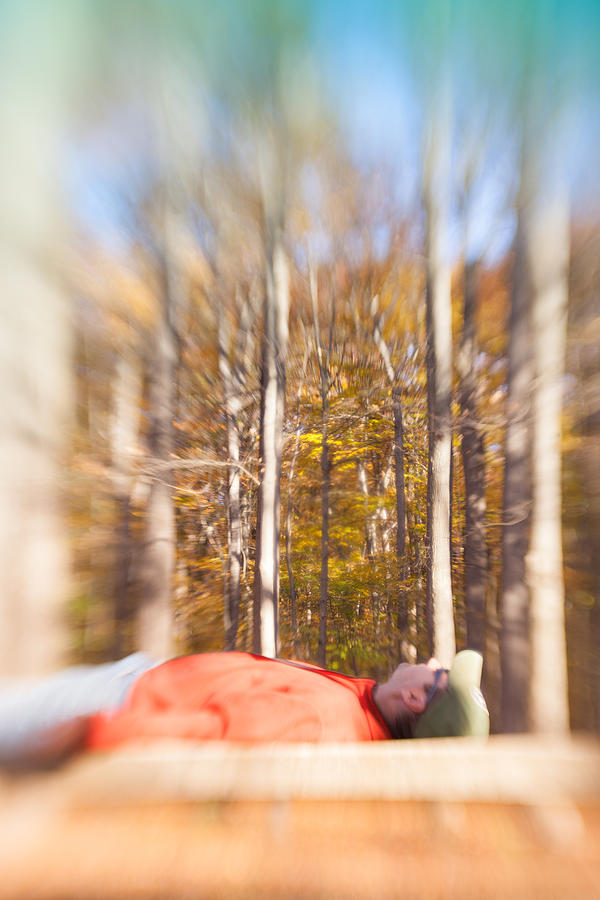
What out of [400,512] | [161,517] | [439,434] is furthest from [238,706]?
[400,512]

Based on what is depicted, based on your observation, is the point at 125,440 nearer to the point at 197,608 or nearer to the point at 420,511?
the point at 197,608

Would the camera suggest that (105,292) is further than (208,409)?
No

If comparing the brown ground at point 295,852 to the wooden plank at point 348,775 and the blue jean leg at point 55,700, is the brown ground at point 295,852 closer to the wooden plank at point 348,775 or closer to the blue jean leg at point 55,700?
the wooden plank at point 348,775

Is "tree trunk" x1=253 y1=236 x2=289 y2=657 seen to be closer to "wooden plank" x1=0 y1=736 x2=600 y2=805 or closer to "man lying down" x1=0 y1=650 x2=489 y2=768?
"man lying down" x1=0 y1=650 x2=489 y2=768

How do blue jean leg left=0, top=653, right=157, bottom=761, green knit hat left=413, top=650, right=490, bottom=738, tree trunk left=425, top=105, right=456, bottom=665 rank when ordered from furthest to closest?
tree trunk left=425, top=105, right=456, bottom=665
green knit hat left=413, top=650, right=490, bottom=738
blue jean leg left=0, top=653, right=157, bottom=761

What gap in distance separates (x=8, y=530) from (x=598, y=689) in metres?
3.67

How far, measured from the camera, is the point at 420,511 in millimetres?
4512

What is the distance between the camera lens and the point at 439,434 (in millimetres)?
3039

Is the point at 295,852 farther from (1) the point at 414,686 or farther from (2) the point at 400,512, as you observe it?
(2) the point at 400,512

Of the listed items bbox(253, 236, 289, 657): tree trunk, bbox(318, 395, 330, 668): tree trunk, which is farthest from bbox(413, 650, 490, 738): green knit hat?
bbox(318, 395, 330, 668): tree trunk

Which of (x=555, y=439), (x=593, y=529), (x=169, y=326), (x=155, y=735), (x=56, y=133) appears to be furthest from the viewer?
(x=169, y=326)

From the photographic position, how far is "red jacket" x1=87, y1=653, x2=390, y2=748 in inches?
42.7

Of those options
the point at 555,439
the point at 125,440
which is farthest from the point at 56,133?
the point at 555,439

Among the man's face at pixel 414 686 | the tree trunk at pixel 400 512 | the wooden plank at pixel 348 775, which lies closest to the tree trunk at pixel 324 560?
the tree trunk at pixel 400 512
